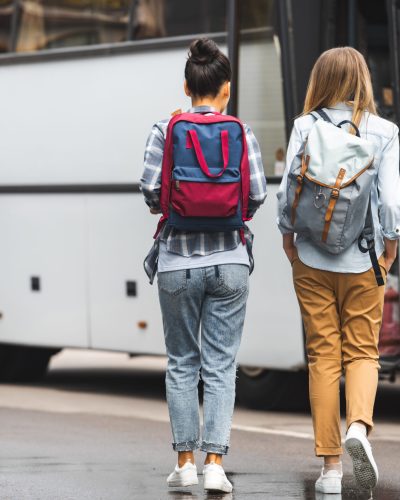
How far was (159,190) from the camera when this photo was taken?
6.20m

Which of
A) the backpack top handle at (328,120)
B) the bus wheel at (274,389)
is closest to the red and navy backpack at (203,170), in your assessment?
the backpack top handle at (328,120)

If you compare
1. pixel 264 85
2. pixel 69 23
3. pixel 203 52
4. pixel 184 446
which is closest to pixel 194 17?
pixel 264 85

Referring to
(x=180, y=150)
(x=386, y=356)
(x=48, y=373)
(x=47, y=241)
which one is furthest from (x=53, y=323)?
(x=180, y=150)

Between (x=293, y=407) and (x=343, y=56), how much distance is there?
4346 millimetres

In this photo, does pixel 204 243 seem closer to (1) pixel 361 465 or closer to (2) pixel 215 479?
(2) pixel 215 479

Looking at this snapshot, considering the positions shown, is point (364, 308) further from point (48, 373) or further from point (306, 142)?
point (48, 373)

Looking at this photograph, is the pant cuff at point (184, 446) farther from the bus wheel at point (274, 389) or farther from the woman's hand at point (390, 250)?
the bus wheel at point (274, 389)

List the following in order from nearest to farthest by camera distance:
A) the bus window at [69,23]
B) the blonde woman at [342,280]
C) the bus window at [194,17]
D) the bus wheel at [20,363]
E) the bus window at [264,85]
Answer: the blonde woman at [342,280]
the bus window at [264,85]
the bus window at [194,17]
the bus window at [69,23]
the bus wheel at [20,363]

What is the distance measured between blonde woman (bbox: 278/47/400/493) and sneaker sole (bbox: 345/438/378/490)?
0.65ft

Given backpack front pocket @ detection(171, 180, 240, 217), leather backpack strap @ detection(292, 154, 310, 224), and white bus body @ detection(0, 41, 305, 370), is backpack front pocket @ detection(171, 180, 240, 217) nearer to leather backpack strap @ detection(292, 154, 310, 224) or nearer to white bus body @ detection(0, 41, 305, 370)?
leather backpack strap @ detection(292, 154, 310, 224)

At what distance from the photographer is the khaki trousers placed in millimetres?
6160

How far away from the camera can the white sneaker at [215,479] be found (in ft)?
20.1

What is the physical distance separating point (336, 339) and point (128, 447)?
1974mm

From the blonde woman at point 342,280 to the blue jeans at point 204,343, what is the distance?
30 cm
